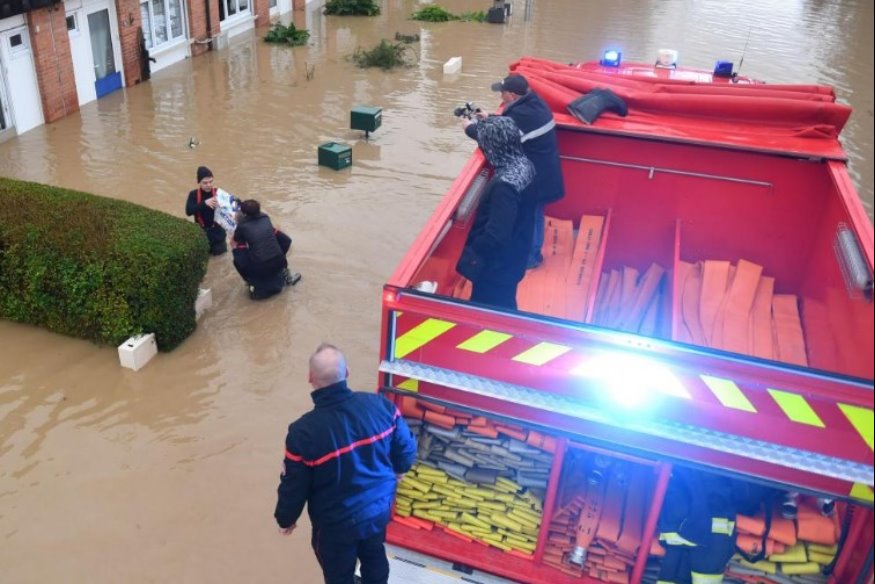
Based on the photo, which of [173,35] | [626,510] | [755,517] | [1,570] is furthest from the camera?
[173,35]

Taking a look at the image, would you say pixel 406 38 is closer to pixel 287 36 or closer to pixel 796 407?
pixel 287 36

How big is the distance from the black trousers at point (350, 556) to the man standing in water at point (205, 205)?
525 cm

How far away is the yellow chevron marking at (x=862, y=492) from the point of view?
3123mm

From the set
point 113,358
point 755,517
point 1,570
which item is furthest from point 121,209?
point 755,517

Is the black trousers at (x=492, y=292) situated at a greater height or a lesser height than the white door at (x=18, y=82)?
greater

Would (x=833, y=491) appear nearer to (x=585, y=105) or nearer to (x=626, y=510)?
(x=626, y=510)

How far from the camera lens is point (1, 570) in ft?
16.9

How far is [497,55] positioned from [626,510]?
1763cm

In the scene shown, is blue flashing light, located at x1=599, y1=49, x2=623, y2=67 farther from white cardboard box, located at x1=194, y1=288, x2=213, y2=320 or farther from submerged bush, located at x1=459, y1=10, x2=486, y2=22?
submerged bush, located at x1=459, y1=10, x2=486, y2=22

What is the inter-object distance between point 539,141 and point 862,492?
3.28m

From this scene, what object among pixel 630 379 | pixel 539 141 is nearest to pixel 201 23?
pixel 539 141

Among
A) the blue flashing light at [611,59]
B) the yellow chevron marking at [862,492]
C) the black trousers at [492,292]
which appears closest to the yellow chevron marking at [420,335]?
the black trousers at [492,292]

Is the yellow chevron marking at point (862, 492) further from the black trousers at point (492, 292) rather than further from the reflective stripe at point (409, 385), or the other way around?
the black trousers at point (492, 292)

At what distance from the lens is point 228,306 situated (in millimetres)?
8281
